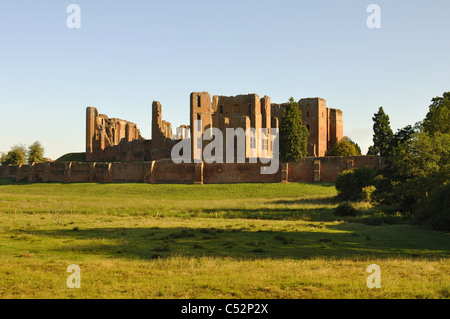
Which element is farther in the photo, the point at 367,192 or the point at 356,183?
the point at 356,183

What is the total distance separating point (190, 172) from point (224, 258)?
49950mm

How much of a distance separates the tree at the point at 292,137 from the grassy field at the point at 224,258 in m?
31.5

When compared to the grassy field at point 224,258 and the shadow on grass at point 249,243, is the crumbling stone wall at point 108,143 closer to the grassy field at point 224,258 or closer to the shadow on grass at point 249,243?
the grassy field at point 224,258

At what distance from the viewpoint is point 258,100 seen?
76125 millimetres

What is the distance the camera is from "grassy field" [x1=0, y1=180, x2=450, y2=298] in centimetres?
1123

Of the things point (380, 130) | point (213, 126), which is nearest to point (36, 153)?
point (213, 126)

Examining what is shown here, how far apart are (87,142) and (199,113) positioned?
26.1 metres

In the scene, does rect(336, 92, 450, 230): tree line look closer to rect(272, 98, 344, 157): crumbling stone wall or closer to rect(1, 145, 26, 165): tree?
rect(272, 98, 344, 157): crumbling stone wall

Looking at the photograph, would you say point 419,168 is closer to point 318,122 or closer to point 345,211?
point 345,211

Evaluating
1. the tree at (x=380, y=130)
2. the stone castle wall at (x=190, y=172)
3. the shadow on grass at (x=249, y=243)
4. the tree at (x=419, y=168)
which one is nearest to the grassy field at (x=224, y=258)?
the shadow on grass at (x=249, y=243)

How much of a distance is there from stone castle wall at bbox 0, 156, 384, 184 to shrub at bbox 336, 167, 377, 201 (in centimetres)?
1232

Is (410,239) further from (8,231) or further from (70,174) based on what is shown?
(70,174)

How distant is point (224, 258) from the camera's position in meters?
15.6
